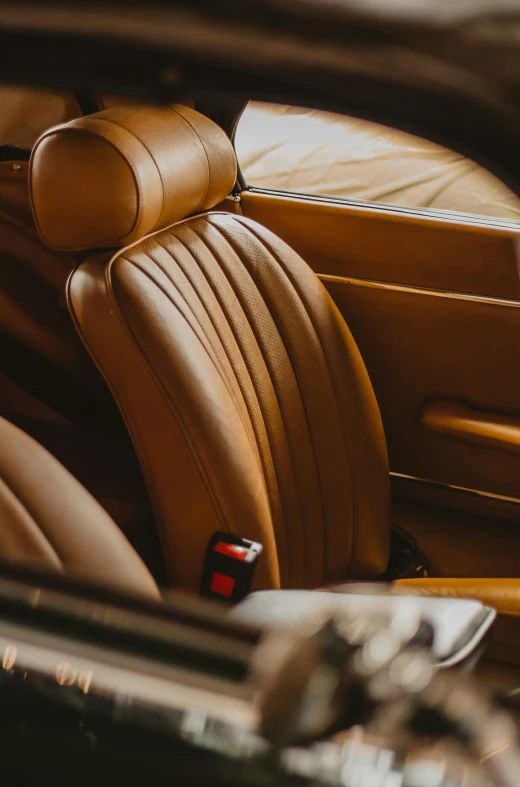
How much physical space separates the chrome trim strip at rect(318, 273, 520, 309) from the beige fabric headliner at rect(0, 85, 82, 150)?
61 cm

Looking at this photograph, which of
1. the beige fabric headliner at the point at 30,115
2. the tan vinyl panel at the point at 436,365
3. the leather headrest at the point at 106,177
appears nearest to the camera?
the leather headrest at the point at 106,177

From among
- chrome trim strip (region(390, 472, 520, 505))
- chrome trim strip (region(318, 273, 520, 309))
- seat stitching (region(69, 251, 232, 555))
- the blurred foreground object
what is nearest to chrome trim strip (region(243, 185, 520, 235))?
chrome trim strip (region(318, 273, 520, 309))

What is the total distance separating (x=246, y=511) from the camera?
4.43ft

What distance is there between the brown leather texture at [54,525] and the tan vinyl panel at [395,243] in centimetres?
102

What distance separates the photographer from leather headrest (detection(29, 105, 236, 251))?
1.27 meters

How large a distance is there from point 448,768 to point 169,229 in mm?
1111

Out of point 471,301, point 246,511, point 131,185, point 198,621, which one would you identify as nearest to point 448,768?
point 198,621

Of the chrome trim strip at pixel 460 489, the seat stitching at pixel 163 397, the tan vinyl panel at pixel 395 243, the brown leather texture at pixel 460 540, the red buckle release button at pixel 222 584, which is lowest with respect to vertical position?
the brown leather texture at pixel 460 540

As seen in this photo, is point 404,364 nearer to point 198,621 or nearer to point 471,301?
point 471,301

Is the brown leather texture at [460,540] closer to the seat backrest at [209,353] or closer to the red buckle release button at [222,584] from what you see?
the seat backrest at [209,353]

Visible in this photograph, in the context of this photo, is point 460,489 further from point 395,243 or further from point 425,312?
point 395,243

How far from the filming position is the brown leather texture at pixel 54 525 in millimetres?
757

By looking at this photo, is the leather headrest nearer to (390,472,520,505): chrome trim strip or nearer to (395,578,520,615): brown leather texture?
(395,578,520,615): brown leather texture

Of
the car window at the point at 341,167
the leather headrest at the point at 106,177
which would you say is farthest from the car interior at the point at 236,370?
the car window at the point at 341,167
